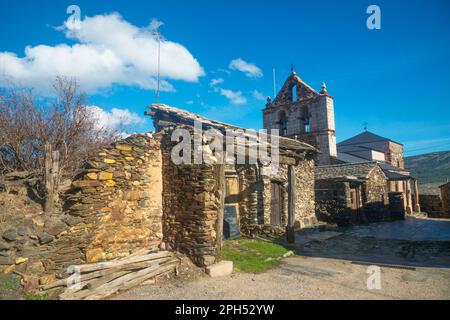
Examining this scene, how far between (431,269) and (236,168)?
256 inches

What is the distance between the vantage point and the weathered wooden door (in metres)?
12.0

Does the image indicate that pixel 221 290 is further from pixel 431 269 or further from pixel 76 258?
pixel 431 269

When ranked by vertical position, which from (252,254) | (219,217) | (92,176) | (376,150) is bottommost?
(252,254)

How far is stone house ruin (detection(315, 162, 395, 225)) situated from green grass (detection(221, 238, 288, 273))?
309 inches

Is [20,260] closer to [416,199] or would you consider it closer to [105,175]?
[105,175]

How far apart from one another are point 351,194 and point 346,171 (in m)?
1.66

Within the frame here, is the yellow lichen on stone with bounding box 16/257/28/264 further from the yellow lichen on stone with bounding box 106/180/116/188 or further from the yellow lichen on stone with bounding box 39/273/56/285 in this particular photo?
the yellow lichen on stone with bounding box 106/180/116/188

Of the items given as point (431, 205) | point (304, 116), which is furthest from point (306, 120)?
point (431, 205)

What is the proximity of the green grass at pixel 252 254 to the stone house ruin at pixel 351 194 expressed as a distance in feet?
25.8

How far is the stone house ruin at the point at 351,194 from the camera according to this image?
15484mm

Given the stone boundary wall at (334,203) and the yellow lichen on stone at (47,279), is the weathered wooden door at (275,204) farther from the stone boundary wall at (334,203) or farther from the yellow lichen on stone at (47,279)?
the yellow lichen on stone at (47,279)

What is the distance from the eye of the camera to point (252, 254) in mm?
7848

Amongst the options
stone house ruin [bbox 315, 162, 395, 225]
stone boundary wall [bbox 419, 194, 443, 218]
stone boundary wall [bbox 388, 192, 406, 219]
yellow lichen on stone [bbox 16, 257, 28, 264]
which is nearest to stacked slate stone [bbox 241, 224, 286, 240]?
stone house ruin [bbox 315, 162, 395, 225]
